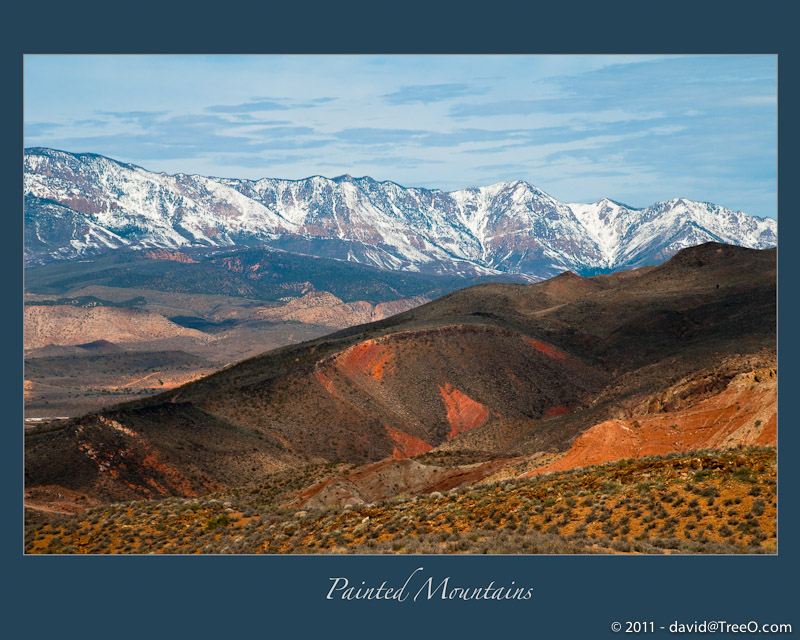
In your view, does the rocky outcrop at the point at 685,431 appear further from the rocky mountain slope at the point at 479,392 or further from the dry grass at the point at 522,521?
the dry grass at the point at 522,521

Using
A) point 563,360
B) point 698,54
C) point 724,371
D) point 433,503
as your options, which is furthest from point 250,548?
point 563,360

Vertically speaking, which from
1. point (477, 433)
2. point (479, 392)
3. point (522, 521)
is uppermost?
point (522, 521)

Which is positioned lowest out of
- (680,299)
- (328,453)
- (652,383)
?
(328,453)

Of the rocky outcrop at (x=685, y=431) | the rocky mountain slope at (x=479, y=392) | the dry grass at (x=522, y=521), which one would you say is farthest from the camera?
the rocky mountain slope at (x=479, y=392)

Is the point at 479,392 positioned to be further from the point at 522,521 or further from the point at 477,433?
the point at 522,521

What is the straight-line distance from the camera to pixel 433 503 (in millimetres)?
34500

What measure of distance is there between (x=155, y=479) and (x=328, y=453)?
68.0 ft

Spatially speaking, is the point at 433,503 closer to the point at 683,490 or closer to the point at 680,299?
the point at 683,490

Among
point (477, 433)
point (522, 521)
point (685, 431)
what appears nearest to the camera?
point (522, 521)

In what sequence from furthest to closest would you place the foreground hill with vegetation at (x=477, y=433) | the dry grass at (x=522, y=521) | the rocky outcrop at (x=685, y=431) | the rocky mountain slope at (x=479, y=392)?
1. the rocky mountain slope at (x=479, y=392)
2. the rocky outcrop at (x=685, y=431)
3. the foreground hill with vegetation at (x=477, y=433)
4. the dry grass at (x=522, y=521)

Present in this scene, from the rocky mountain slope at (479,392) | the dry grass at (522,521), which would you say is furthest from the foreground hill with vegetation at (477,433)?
the rocky mountain slope at (479,392)

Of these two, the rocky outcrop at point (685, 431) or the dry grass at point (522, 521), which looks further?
the rocky outcrop at point (685, 431)

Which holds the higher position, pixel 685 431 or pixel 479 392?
pixel 685 431

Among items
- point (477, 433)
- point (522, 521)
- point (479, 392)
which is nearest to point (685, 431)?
point (522, 521)
